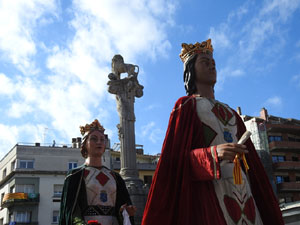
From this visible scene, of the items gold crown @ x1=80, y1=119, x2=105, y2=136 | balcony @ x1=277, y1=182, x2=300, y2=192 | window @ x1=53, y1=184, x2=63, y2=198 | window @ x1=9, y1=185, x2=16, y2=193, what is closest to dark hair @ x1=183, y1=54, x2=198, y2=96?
gold crown @ x1=80, y1=119, x2=105, y2=136

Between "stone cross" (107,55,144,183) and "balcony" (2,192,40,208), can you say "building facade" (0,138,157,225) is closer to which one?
"balcony" (2,192,40,208)

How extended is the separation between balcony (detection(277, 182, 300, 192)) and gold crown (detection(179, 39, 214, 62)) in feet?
113

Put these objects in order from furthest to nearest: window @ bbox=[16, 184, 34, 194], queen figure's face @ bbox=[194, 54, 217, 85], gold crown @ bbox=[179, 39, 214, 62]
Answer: window @ bbox=[16, 184, 34, 194]
gold crown @ bbox=[179, 39, 214, 62]
queen figure's face @ bbox=[194, 54, 217, 85]

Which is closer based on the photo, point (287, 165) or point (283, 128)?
point (287, 165)

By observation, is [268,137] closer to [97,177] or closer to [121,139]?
[121,139]

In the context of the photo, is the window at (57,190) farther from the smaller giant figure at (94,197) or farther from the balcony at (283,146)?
the smaller giant figure at (94,197)

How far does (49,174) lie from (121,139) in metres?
22.2

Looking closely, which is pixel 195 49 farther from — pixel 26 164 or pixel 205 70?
pixel 26 164

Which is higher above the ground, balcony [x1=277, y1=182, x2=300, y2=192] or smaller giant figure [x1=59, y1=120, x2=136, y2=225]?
balcony [x1=277, y1=182, x2=300, y2=192]

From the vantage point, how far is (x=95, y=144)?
591 centimetres

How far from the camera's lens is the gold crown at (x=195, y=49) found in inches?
165

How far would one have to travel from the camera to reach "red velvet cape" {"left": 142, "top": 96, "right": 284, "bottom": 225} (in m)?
3.28

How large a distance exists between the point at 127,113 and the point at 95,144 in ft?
29.6

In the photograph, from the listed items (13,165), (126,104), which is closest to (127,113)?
(126,104)
